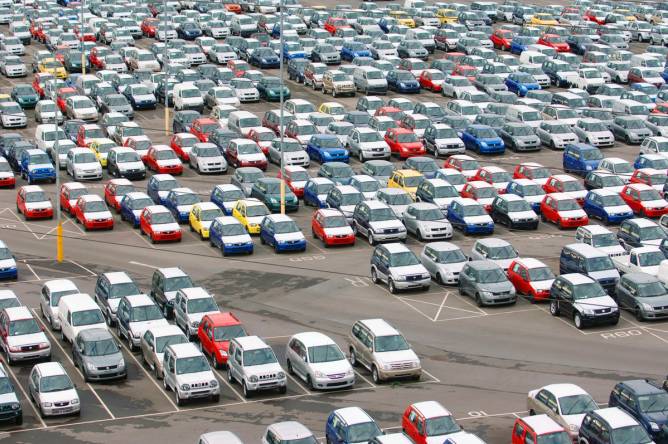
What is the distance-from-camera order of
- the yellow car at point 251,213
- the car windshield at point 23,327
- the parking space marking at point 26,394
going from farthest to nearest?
the yellow car at point 251,213
the car windshield at point 23,327
the parking space marking at point 26,394

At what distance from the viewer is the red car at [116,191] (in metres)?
69.9

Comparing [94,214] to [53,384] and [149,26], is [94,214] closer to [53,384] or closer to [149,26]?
[53,384]

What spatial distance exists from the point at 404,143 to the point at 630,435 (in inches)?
1622

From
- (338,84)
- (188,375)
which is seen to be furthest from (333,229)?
(338,84)

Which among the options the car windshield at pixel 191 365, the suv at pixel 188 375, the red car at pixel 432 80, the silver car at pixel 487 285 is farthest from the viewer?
the red car at pixel 432 80

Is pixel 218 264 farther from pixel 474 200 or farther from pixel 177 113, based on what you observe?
pixel 177 113

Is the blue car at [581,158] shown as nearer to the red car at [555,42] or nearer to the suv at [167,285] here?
the suv at [167,285]

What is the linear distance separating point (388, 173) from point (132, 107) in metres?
24.3

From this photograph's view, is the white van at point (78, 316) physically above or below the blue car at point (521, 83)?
above

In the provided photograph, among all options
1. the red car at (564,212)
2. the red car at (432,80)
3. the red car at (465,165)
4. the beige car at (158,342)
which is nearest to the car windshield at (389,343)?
the beige car at (158,342)

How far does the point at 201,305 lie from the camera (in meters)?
52.7

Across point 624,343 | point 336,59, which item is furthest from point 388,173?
point 336,59

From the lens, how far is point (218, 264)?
203ft

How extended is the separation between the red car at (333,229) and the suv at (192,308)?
1155 cm
